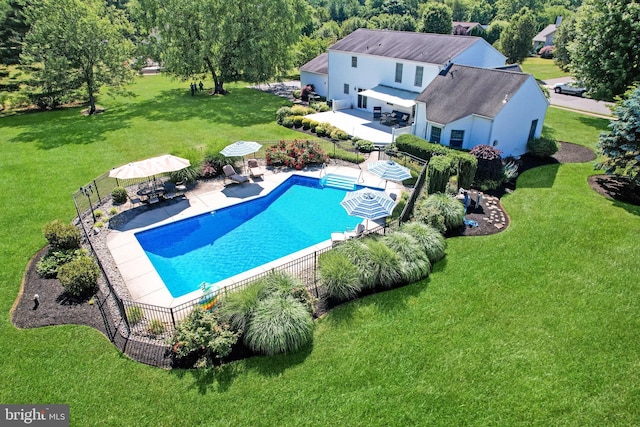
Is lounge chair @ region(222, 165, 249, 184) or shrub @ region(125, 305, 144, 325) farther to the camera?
lounge chair @ region(222, 165, 249, 184)

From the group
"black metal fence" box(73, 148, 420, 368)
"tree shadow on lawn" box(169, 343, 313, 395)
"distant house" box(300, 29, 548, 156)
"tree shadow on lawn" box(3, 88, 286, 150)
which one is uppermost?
"distant house" box(300, 29, 548, 156)

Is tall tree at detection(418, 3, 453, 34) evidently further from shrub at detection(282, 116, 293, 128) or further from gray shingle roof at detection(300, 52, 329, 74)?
shrub at detection(282, 116, 293, 128)

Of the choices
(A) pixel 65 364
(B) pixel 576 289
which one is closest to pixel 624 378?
(B) pixel 576 289

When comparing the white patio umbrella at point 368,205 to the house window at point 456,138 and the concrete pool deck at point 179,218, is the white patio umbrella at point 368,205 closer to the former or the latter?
the concrete pool deck at point 179,218

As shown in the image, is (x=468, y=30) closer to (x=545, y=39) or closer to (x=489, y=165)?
(x=545, y=39)

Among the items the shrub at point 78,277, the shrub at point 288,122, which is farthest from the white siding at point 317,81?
the shrub at point 78,277

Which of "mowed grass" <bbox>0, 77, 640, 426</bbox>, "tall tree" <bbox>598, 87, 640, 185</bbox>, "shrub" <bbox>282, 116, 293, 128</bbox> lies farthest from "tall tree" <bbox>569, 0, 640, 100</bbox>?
"shrub" <bbox>282, 116, 293, 128</bbox>

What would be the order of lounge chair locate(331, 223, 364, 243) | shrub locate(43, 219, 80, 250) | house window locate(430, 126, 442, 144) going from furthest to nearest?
house window locate(430, 126, 442, 144) → lounge chair locate(331, 223, 364, 243) → shrub locate(43, 219, 80, 250)
